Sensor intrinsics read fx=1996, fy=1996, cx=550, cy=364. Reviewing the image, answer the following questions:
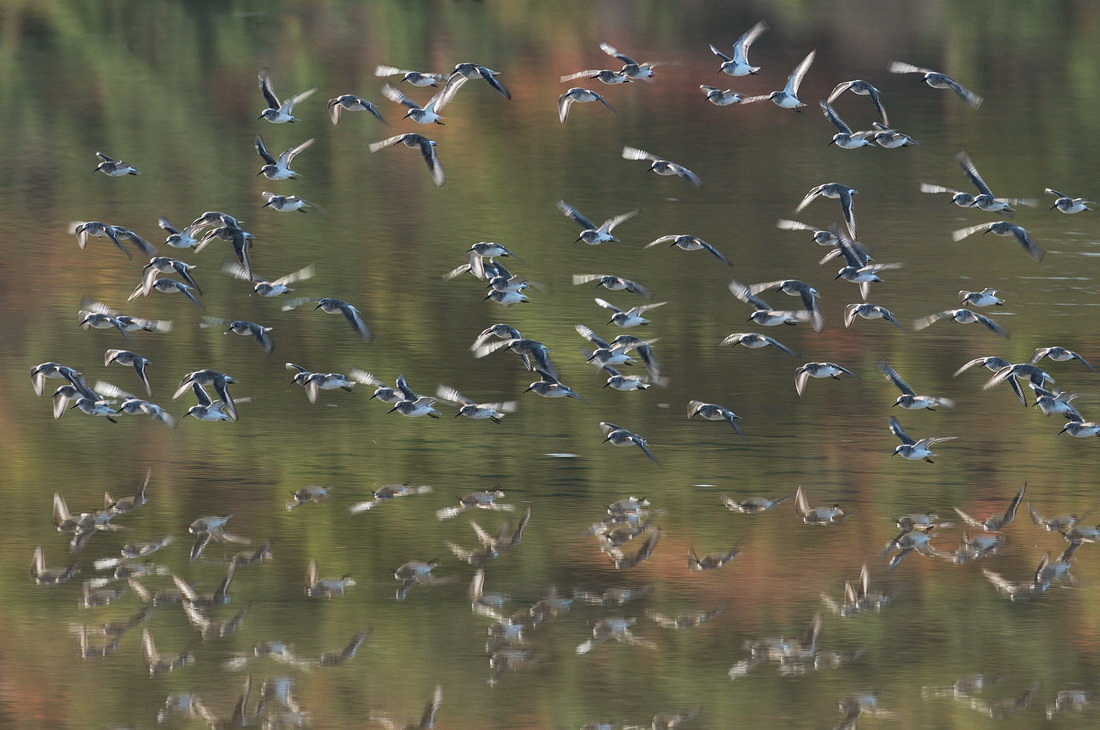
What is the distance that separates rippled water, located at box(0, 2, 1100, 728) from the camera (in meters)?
18.9

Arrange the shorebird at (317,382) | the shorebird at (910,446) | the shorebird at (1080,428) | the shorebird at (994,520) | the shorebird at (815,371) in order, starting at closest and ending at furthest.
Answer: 1. the shorebird at (994,520)
2. the shorebird at (910,446)
3. the shorebird at (1080,428)
4. the shorebird at (815,371)
5. the shorebird at (317,382)

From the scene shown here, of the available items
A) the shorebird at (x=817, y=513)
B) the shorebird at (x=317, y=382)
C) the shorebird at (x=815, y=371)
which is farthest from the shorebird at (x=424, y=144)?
the shorebird at (x=817, y=513)

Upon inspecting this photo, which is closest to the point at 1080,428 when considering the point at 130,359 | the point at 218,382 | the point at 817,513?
the point at 817,513

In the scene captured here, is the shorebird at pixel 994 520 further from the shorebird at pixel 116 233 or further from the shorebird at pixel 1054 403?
the shorebird at pixel 116 233

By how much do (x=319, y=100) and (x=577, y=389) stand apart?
1903 cm

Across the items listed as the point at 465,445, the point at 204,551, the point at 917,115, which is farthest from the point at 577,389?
the point at 917,115

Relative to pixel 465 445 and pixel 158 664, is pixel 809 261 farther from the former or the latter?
pixel 158 664

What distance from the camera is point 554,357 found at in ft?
100

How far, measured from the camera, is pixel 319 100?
1810 inches

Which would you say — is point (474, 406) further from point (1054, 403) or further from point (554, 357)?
point (1054, 403)

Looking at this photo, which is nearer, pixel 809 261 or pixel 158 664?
pixel 158 664

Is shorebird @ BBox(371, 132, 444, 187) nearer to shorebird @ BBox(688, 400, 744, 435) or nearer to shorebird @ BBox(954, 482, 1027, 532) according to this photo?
shorebird @ BBox(688, 400, 744, 435)

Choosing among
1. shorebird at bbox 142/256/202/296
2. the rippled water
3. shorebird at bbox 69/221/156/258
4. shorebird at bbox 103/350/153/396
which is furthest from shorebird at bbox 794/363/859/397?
shorebird at bbox 69/221/156/258

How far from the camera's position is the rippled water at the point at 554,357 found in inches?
744
